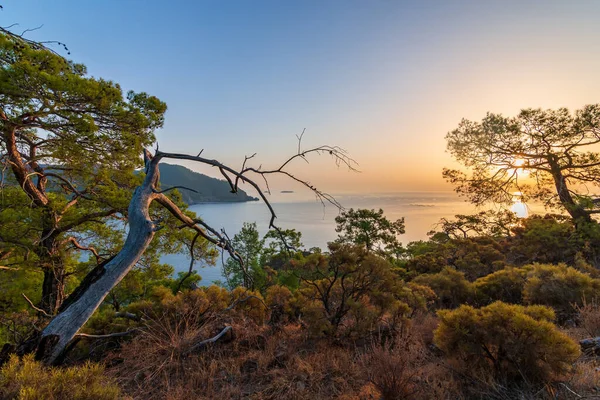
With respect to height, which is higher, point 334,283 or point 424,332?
point 334,283

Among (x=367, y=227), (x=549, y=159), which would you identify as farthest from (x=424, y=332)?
(x=367, y=227)

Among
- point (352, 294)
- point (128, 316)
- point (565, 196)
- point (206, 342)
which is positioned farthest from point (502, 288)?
point (128, 316)

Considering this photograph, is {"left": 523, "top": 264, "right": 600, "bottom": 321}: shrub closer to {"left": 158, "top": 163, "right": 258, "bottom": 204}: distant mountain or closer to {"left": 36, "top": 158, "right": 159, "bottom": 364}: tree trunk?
{"left": 36, "top": 158, "right": 159, "bottom": 364}: tree trunk

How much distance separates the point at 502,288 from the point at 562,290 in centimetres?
125

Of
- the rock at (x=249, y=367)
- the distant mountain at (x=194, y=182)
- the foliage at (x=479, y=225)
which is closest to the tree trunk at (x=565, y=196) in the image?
the foliage at (x=479, y=225)

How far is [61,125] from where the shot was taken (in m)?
4.73

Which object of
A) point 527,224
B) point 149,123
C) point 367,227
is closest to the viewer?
point 149,123

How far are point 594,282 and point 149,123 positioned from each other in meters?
9.94

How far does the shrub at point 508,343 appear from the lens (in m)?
2.32

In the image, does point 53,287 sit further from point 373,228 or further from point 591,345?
point 373,228

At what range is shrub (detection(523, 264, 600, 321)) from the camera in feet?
15.6

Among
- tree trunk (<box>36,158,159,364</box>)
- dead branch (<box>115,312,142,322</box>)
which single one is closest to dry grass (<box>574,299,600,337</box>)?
tree trunk (<box>36,158,159,364</box>)

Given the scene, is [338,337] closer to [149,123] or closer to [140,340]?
[140,340]

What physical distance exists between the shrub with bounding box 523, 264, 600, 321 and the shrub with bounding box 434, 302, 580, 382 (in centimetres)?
321
